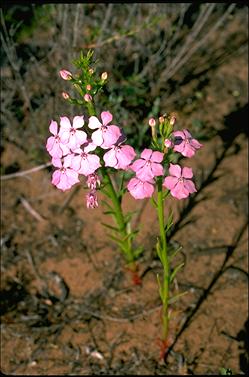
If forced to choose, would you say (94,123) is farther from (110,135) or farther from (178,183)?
(178,183)

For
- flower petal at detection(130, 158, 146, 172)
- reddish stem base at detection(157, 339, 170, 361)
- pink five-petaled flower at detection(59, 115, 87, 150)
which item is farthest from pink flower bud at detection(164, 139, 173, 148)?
reddish stem base at detection(157, 339, 170, 361)

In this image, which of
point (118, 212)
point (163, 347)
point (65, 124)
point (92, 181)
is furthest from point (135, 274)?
point (65, 124)

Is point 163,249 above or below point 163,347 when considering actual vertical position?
above

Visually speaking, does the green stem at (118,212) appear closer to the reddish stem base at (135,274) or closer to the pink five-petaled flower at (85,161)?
the reddish stem base at (135,274)

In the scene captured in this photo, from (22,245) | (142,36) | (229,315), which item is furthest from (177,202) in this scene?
(142,36)

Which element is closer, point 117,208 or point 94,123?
point 94,123

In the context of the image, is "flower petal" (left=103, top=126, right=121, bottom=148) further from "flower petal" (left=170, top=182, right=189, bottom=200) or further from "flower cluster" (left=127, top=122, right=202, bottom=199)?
"flower petal" (left=170, top=182, right=189, bottom=200)

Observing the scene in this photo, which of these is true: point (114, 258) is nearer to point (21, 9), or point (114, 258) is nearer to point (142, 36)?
point (142, 36)
